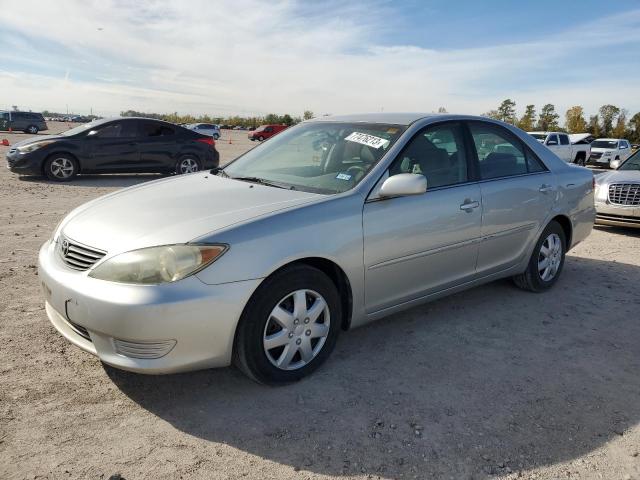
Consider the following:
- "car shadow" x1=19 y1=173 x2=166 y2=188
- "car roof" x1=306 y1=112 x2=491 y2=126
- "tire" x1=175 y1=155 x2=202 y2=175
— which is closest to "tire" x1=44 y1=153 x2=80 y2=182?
"car shadow" x1=19 y1=173 x2=166 y2=188

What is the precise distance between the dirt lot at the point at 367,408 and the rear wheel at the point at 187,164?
8462mm

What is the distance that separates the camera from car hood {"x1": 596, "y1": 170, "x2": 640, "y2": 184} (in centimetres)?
783

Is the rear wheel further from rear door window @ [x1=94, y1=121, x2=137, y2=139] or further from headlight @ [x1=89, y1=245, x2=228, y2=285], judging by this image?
headlight @ [x1=89, y1=245, x2=228, y2=285]

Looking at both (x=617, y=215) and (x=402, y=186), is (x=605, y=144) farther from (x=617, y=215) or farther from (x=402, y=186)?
(x=402, y=186)

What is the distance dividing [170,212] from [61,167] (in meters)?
9.36

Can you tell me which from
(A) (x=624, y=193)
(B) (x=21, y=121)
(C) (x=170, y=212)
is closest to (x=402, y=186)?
(C) (x=170, y=212)

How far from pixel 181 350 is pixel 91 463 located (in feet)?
2.05

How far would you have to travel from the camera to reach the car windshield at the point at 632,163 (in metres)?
8.66

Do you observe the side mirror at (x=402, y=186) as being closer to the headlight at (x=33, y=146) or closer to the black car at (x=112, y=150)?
the black car at (x=112, y=150)

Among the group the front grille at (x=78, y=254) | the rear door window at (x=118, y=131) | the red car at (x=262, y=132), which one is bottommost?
the front grille at (x=78, y=254)

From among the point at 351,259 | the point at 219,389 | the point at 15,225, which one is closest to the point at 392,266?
the point at 351,259

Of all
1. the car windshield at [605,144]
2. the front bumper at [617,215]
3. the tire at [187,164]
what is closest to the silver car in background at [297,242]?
the front bumper at [617,215]

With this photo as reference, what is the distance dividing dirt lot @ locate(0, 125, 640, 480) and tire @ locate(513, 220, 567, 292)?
1.87 ft

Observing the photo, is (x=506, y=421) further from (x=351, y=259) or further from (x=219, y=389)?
(x=219, y=389)
